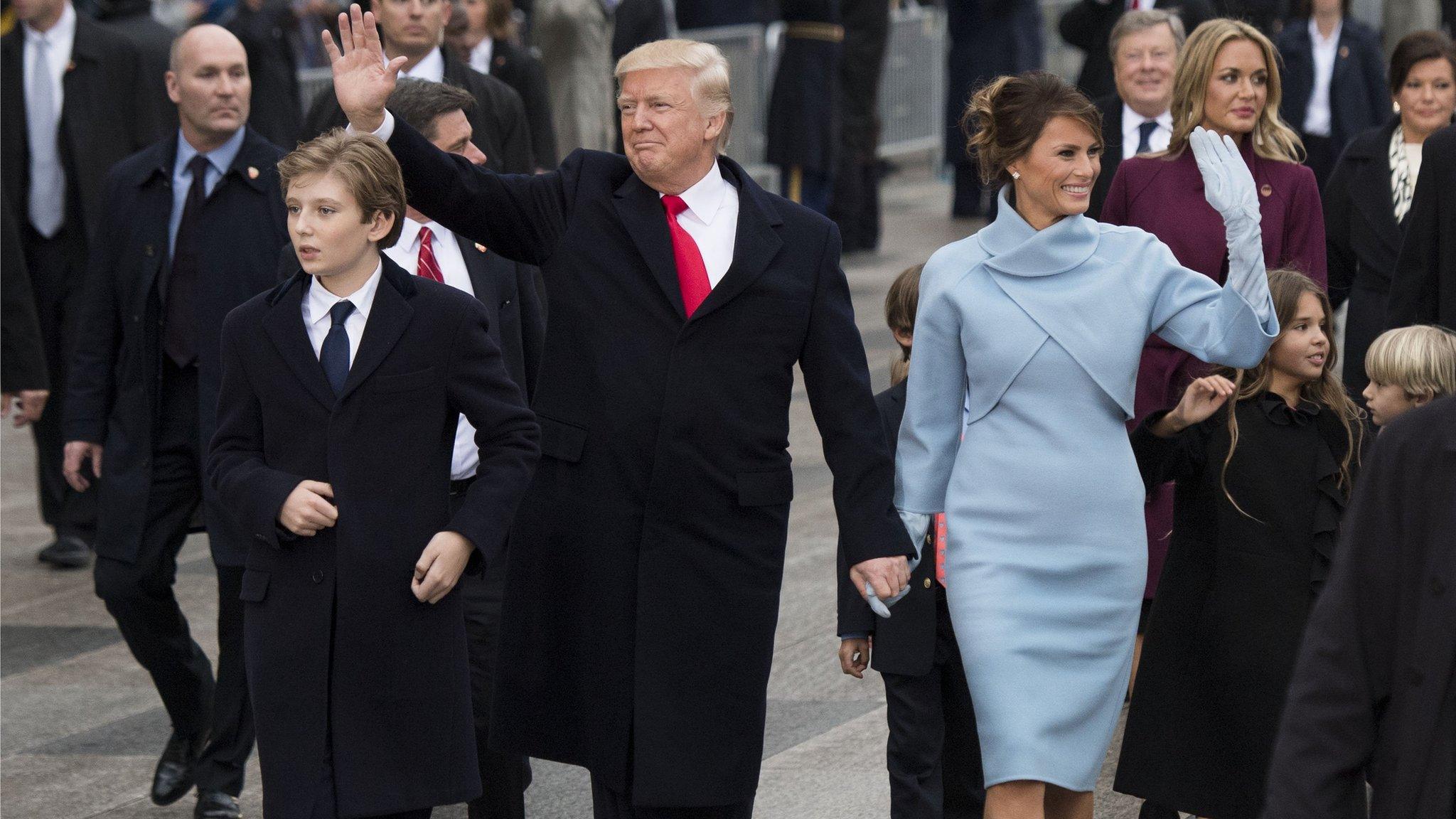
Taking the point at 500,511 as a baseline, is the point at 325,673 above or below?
below

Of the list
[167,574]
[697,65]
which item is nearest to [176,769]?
[167,574]

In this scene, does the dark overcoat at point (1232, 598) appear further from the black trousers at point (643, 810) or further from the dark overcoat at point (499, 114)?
the dark overcoat at point (499, 114)

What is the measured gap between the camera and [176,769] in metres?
6.08

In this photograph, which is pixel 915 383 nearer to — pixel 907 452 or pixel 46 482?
pixel 907 452

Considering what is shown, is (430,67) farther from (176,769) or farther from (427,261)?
(176,769)

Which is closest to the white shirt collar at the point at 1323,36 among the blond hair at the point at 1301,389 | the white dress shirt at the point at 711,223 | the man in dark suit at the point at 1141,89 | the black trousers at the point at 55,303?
the man in dark suit at the point at 1141,89

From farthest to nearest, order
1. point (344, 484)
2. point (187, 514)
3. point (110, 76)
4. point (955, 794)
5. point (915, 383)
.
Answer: point (110, 76)
point (187, 514)
point (955, 794)
point (915, 383)
point (344, 484)

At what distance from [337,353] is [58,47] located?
17.9ft

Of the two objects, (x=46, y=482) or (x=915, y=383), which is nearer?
(x=915, y=383)

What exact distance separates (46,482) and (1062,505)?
6020mm

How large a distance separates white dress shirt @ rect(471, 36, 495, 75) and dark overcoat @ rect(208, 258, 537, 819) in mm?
5139

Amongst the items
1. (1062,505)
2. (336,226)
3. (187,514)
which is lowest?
(187,514)

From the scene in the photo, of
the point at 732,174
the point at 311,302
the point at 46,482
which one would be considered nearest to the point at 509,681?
the point at 311,302

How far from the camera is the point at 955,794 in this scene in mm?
5426
